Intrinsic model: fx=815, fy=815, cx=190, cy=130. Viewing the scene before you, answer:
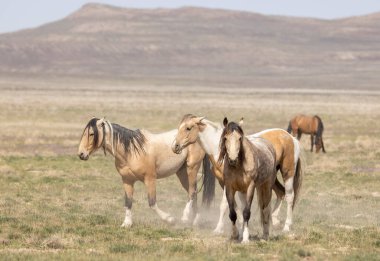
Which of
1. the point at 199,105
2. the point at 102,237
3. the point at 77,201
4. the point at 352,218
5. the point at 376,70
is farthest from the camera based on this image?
the point at 376,70

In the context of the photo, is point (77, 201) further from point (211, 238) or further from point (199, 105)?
point (199, 105)

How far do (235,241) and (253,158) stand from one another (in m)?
1.28

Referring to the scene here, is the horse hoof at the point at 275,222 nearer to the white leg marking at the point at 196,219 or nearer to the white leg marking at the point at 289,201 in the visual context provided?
the white leg marking at the point at 289,201

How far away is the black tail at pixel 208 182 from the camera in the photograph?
48.5ft

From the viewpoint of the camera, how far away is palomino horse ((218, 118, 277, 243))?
1084 centimetres

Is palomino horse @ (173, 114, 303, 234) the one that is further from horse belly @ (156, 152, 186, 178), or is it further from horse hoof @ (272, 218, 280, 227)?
horse belly @ (156, 152, 186, 178)

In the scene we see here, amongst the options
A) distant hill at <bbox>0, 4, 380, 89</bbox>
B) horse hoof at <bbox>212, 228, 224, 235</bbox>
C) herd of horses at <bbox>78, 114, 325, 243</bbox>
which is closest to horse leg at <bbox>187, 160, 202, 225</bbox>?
herd of horses at <bbox>78, 114, 325, 243</bbox>

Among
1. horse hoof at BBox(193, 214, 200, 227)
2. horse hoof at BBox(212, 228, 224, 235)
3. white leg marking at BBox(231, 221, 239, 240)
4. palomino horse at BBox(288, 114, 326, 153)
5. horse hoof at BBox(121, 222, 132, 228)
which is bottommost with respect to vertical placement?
palomino horse at BBox(288, 114, 326, 153)

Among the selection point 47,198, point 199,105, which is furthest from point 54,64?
point 47,198

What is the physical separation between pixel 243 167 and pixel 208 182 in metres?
4.02

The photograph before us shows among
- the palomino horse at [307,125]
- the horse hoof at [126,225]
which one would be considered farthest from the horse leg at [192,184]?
the palomino horse at [307,125]

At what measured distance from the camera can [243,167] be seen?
11.0m

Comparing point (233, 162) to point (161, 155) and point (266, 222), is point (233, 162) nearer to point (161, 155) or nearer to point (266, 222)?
point (266, 222)

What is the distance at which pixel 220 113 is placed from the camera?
2196 inches
